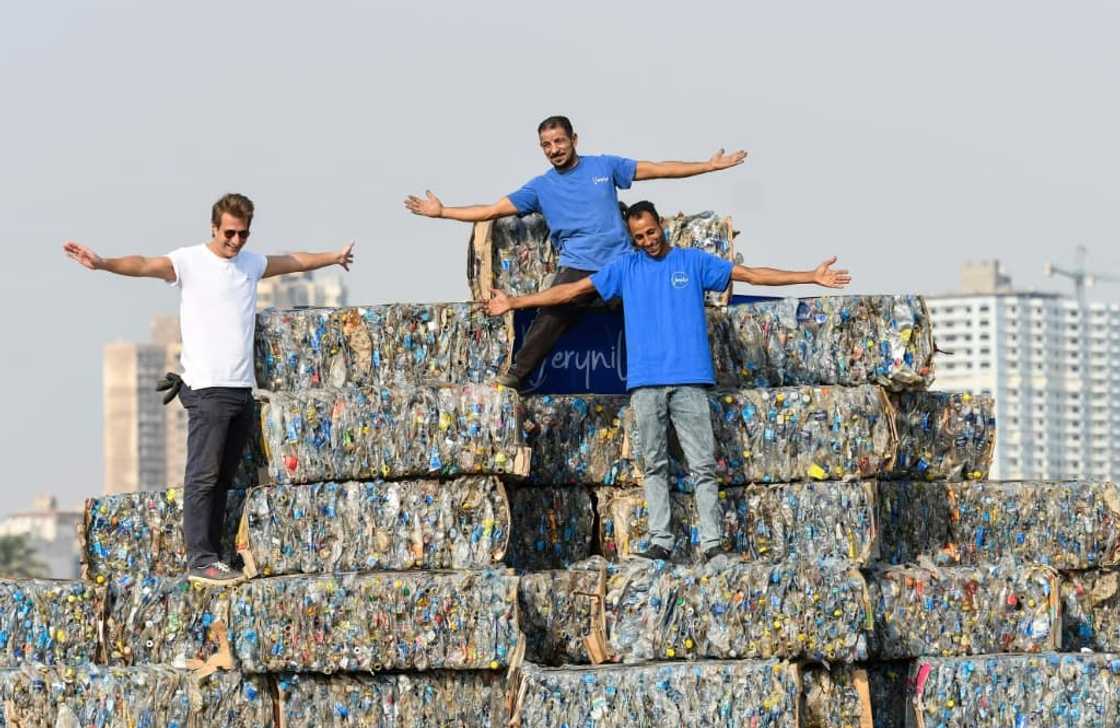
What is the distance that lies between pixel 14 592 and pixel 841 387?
15.6ft

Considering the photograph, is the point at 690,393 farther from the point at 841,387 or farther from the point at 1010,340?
the point at 1010,340

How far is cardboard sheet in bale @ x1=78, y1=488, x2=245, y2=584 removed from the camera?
12.5 metres

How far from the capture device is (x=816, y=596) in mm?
11398

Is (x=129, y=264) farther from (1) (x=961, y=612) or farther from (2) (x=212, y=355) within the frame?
(1) (x=961, y=612)

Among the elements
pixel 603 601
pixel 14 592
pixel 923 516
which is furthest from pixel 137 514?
pixel 923 516

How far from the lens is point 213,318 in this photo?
39.6 feet

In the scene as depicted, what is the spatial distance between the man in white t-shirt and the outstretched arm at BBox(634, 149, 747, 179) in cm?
238

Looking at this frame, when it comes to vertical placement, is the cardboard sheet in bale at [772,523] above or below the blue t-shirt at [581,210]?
below

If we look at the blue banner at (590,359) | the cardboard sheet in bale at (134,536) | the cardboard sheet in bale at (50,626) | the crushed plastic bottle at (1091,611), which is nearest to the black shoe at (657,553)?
the blue banner at (590,359)

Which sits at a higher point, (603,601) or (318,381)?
(318,381)

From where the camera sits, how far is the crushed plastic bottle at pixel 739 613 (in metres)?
11.4

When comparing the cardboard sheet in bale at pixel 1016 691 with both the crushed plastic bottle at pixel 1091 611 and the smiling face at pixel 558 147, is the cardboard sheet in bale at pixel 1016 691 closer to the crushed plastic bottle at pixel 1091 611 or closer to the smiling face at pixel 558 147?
the crushed plastic bottle at pixel 1091 611

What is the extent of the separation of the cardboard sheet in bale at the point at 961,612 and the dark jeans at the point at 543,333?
220 centimetres

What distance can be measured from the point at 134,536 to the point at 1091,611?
5.67 metres
